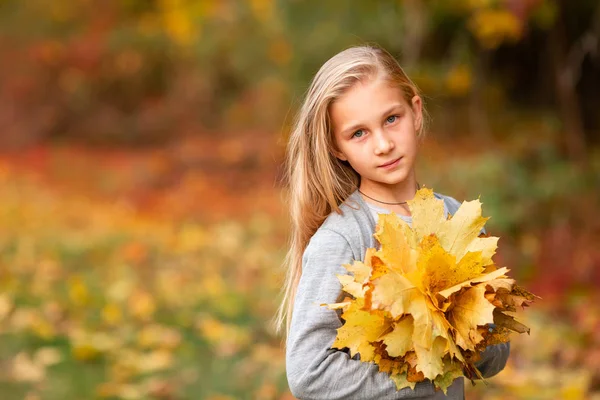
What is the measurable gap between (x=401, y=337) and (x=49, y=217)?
24.9 ft

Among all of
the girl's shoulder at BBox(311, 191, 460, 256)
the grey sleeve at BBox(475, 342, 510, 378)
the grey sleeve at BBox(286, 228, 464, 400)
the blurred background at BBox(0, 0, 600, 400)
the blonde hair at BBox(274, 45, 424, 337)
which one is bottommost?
the blurred background at BBox(0, 0, 600, 400)

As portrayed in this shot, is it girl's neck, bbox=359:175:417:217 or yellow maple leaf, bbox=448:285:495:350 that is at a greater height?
girl's neck, bbox=359:175:417:217

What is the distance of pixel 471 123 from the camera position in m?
8.72

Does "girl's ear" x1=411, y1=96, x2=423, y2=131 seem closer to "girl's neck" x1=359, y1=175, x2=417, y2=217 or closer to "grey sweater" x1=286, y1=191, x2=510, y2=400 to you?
"girl's neck" x1=359, y1=175, x2=417, y2=217

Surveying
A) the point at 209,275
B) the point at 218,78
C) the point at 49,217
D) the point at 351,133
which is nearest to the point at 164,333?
the point at 209,275

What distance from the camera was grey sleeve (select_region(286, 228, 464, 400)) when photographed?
1827mm

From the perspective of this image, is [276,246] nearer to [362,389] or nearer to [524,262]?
[524,262]

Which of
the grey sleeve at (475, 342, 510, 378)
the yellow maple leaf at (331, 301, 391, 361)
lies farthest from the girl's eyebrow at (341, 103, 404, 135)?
the grey sleeve at (475, 342, 510, 378)

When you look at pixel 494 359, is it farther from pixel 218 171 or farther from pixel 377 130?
pixel 218 171

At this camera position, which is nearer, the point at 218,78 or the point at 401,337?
the point at 401,337

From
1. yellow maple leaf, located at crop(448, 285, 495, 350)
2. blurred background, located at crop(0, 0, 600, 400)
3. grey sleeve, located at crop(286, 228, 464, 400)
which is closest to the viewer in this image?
yellow maple leaf, located at crop(448, 285, 495, 350)

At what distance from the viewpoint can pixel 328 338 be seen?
187 cm

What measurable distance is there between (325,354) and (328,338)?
0.12 feet

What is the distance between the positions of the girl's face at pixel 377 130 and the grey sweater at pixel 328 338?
149 millimetres
